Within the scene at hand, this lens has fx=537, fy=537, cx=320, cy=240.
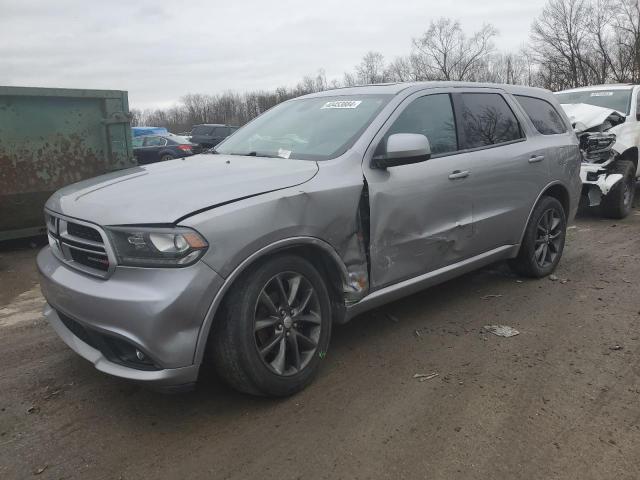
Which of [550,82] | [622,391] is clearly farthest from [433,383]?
[550,82]

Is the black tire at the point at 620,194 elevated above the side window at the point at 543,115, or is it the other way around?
the side window at the point at 543,115

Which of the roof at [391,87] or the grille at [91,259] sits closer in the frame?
the grille at [91,259]

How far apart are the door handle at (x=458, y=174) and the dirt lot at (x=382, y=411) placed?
1121 millimetres

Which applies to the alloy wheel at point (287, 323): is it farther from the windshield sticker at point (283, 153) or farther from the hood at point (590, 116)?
the hood at point (590, 116)

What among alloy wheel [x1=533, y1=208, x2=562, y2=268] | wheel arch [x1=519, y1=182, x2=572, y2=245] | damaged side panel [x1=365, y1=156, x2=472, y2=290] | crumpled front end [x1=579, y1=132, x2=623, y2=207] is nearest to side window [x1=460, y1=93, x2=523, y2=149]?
damaged side panel [x1=365, y1=156, x2=472, y2=290]

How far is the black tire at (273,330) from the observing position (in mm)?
2709

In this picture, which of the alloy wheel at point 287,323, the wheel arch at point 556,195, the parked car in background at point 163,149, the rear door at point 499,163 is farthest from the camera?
the parked car in background at point 163,149

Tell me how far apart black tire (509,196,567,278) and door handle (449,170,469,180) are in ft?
3.97

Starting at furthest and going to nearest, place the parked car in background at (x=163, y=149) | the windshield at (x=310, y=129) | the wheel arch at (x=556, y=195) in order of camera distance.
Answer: the parked car in background at (x=163, y=149) → the wheel arch at (x=556, y=195) → the windshield at (x=310, y=129)

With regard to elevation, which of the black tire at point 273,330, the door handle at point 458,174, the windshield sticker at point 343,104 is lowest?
the black tire at point 273,330

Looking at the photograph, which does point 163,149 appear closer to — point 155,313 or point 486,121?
point 486,121

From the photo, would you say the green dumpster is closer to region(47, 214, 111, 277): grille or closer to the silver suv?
the silver suv

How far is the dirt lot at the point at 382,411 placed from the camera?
2.50 m

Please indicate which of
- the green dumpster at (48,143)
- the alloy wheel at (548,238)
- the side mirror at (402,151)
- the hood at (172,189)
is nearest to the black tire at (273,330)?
the hood at (172,189)
